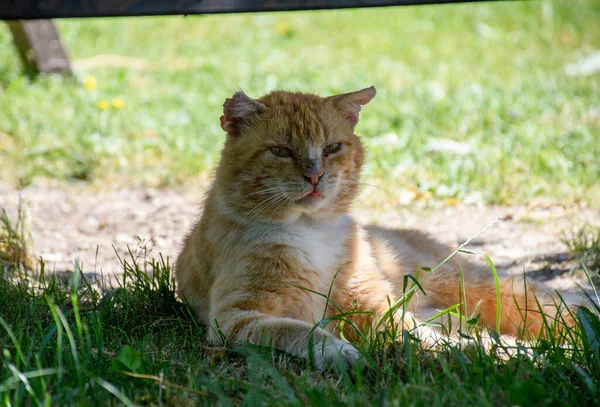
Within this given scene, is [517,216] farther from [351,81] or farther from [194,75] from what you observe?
[194,75]

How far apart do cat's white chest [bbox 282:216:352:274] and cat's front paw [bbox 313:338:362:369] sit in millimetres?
536

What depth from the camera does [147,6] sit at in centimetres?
349

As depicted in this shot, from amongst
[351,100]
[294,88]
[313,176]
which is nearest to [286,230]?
[313,176]

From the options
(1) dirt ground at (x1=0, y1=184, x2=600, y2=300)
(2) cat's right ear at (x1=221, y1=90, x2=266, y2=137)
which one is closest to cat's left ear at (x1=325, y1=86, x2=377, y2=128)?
(2) cat's right ear at (x1=221, y1=90, x2=266, y2=137)

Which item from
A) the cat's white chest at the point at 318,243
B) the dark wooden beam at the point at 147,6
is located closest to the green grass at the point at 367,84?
the dark wooden beam at the point at 147,6

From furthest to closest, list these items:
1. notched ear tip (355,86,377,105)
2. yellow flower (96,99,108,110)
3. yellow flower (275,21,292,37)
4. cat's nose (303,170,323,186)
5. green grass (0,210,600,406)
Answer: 1. yellow flower (275,21,292,37)
2. yellow flower (96,99,108,110)
3. notched ear tip (355,86,377,105)
4. cat's nose (303,170,323,186)
5. green grass (0,210,600,406)

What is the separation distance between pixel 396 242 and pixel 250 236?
1.00m

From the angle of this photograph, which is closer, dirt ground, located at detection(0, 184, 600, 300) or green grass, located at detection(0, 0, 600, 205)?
dirt ground, located at detection(0, 184, 600, 300)

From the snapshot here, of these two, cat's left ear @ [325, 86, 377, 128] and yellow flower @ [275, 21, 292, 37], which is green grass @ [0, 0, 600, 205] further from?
cat's left ear @ [325, 86, 377, 128]

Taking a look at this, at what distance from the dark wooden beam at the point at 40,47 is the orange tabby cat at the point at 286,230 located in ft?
14.7

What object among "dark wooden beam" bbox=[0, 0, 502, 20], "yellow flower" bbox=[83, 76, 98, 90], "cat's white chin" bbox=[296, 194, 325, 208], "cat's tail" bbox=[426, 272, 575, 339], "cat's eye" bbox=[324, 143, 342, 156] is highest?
"dark wooden beam" bbox=[0, 0, 502, 20]

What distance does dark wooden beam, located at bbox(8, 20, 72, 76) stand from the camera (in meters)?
7.14

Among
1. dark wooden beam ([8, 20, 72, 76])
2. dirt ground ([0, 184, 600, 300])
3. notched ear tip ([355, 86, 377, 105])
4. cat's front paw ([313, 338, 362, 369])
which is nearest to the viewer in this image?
cat's front paw ([313, 338, 362, 369])

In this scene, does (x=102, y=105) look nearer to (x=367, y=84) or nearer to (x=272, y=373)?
(x=367, y=84)
